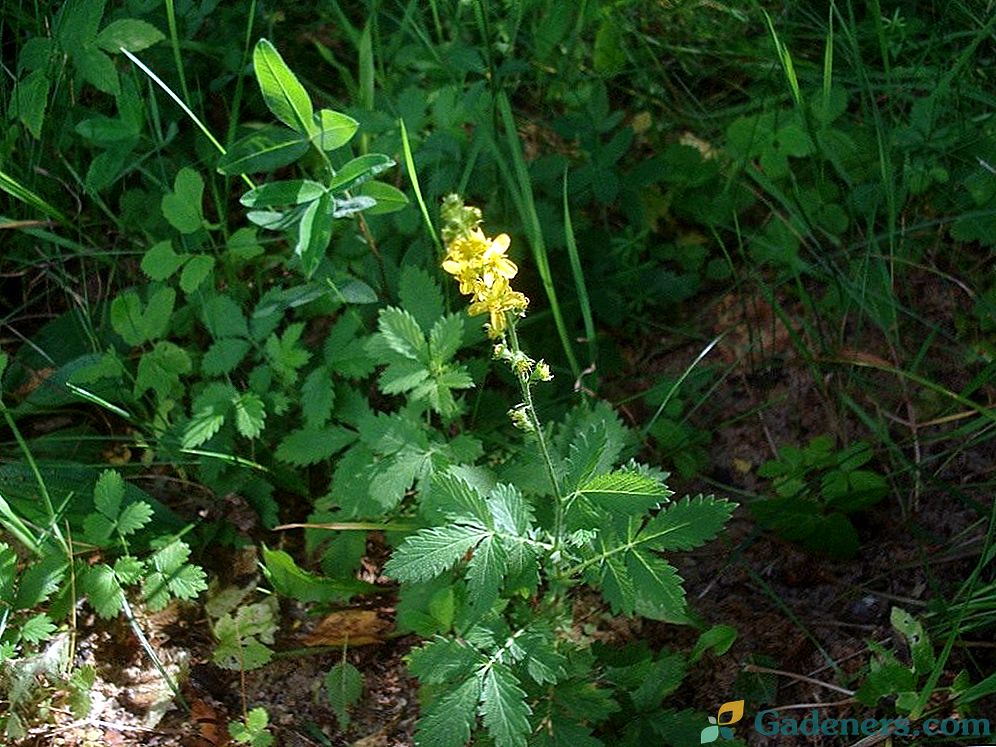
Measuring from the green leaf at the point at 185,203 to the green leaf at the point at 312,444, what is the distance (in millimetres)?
476

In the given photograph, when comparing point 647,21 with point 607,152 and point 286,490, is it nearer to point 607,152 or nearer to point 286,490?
point 607,152

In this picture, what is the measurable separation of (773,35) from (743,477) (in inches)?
33.1

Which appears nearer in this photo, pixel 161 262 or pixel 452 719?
pixel 452 719

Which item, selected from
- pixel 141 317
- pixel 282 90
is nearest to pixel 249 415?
pixel 141 317

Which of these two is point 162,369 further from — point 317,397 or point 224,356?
point 317,397

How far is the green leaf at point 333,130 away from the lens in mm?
1776

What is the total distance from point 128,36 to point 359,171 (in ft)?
2.12

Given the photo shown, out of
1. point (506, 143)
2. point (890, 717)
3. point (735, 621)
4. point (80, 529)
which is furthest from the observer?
point (506, 143)

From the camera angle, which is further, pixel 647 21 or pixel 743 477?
pixel 647 21

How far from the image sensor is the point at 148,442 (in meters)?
2.14

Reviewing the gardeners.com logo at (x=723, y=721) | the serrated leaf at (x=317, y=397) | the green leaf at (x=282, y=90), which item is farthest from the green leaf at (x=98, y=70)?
the gardeners.com logo at (x=723, y=721)

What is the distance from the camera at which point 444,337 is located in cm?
185

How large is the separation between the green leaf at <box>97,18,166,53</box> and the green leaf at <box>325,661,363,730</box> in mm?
1230

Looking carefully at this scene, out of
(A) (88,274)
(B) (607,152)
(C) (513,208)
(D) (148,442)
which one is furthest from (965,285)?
(A) (88,274)
